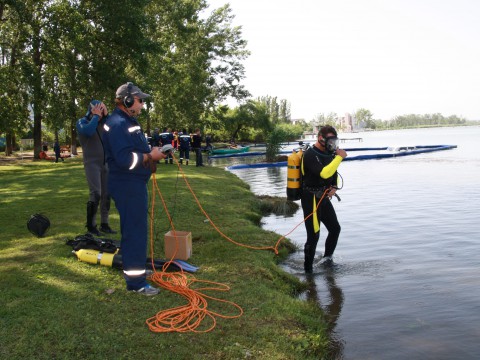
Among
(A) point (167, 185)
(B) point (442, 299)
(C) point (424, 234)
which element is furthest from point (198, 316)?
(A) point (167, 185)

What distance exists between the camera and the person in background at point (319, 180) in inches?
249

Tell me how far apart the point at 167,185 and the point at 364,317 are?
32.7 ft

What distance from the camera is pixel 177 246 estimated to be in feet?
20.7

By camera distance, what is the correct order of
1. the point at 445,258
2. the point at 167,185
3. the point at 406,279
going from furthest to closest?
the point at 167,185 < the point at 445,258 < the point at 406,279

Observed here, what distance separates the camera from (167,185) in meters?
14.3

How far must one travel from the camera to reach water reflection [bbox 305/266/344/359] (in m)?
4.48

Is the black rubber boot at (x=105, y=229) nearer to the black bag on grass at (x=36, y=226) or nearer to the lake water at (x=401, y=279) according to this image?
the black bag on grass at (x=36, y=226)

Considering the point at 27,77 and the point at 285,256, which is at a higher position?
A: the point at 27,77

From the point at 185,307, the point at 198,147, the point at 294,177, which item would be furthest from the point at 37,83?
the point at 185,307

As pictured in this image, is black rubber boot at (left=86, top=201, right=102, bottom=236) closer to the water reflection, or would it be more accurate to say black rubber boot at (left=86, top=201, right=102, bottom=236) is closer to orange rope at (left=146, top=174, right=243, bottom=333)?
orange rope at (left=146, top=174, right=243, bottom=333)

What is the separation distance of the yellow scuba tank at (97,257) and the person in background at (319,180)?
9.34ft

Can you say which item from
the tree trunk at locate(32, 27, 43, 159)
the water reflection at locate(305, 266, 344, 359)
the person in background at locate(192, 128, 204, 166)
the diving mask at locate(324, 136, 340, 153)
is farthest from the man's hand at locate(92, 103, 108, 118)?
the tree trunk at locate(32, 27, 43, 159)

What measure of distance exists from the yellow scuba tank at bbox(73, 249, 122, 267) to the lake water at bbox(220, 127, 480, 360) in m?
2.71

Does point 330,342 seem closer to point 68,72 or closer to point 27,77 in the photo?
point 27,77
